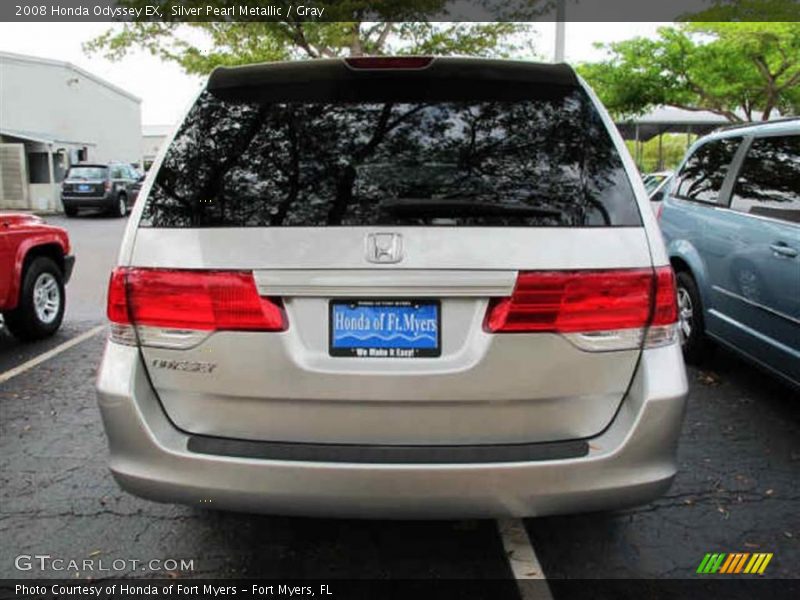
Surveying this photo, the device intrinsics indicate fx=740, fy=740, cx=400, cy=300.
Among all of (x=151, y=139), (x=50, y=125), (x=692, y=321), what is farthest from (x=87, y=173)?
(x=151, y=139)

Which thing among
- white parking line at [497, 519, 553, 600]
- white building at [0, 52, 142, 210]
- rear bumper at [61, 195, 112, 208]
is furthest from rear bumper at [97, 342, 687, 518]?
white building at [0, 52, 142, 210]

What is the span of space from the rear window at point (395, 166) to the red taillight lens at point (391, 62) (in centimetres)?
16

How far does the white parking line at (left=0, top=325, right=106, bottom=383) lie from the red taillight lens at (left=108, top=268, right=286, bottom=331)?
11.3 ft

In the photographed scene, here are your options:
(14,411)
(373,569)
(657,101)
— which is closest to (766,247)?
(373,569)

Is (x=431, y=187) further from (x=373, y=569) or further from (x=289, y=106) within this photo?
(x=373, y=569)

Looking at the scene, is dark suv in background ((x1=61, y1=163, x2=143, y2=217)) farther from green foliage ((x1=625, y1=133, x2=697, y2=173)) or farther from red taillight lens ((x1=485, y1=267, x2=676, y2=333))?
green foliage ((x1=625, y1=133, x2=697, y2=173))

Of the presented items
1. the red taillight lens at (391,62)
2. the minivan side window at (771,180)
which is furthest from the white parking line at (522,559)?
the minivan side window at (771,180)

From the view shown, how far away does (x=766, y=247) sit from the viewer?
4.29 meters

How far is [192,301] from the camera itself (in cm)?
229

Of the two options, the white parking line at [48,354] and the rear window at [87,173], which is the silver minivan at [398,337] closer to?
the white parking line at [48,354]

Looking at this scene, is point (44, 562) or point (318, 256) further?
point (44, 562)

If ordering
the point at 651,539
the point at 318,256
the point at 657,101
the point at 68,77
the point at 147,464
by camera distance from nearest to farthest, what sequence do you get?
1. the point at 318,256
2. the point at 147,464
3. the point at 651,539
4. the point at 657,101
5. the point at 68,77

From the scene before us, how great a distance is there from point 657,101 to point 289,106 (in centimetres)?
2044

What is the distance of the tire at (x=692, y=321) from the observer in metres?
5.35
